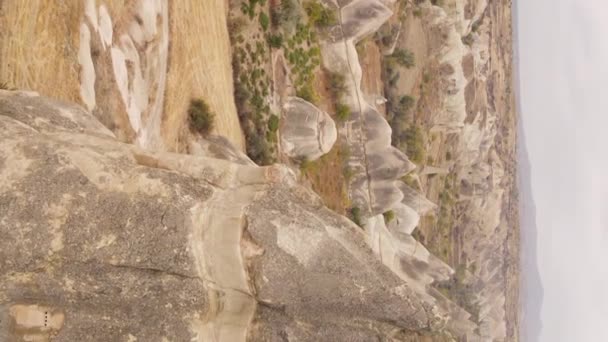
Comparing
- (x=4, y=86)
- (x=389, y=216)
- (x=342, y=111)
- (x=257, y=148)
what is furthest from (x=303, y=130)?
(x=4, y=86)

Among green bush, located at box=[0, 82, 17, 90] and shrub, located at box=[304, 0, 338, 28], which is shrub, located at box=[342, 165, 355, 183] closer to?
shrub, located at box=[304, 0, 338, 28]

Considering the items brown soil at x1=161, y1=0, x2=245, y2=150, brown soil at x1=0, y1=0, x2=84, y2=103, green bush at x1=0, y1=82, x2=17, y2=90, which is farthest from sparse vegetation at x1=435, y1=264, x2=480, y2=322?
green bush at x1=0, y1=82, x2=17, y2=90

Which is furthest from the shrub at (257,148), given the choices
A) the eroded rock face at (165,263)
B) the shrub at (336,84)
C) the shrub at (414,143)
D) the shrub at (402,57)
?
the shrub at (402,57)

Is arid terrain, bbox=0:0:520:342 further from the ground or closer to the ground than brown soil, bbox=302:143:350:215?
further from the ground

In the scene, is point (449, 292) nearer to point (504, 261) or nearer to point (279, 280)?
point (504, 261)

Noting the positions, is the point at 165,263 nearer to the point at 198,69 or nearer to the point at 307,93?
the point at 198,69

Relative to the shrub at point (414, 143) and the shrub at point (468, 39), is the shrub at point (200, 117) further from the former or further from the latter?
the shrub at point (468, 39)
